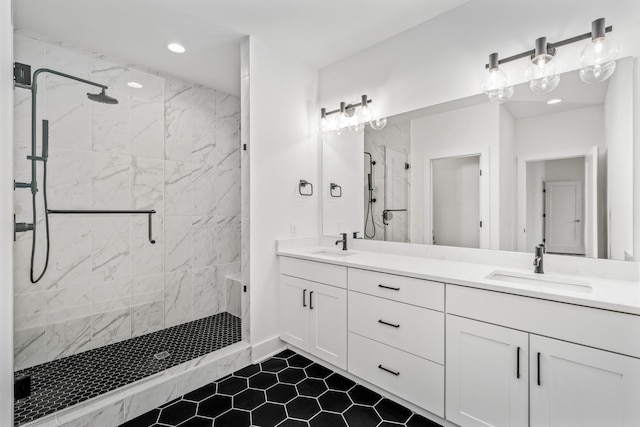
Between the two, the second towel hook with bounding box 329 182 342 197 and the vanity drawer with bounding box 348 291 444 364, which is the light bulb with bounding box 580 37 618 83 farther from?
the second towel hook with bounding box 329 182 342 197

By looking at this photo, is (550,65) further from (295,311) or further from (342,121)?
(295,311)

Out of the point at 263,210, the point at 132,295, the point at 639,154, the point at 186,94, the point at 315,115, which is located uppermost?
the point at 186,94

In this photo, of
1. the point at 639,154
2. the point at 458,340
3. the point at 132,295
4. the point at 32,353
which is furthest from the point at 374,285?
the point at 32,353

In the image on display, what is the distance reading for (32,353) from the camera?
87.4 inches

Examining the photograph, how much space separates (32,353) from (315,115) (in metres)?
2.98

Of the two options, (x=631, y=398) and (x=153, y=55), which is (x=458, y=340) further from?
(x=153, y=55)

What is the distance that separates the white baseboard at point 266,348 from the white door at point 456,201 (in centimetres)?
153

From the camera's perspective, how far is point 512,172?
189cm

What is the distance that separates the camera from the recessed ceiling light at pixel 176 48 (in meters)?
2.47

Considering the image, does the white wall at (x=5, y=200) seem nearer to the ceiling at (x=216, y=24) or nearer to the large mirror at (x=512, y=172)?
the ceiling at (x=216, y=24)

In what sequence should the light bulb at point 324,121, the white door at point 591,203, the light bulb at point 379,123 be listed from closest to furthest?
the white door at point 591,203
the light bulb at point 379,123
the light bulb at point 324,121

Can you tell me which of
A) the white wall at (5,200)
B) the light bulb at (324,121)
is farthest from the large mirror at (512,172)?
the white wall at (5,200)

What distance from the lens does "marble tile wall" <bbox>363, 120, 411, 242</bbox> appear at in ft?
7.92

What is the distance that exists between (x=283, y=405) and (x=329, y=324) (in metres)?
0.58
